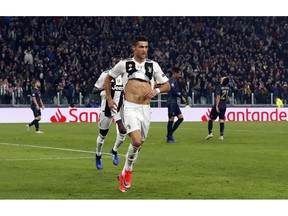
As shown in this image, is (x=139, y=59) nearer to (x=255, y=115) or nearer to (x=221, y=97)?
(x=221, y=97)

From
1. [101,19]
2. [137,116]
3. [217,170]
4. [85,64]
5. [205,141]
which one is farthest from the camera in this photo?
[101,19]

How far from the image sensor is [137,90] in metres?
13.7

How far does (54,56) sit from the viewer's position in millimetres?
51625

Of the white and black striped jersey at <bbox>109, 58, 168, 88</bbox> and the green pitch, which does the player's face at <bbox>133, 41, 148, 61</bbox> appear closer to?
the white and black striped jersey at <bbox>109, 58, 168, 88</bbox>

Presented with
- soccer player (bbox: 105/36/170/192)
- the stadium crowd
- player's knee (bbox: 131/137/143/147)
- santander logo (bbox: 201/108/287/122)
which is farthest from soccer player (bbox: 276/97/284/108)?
player's knee (bbox: 131/137/143/147)

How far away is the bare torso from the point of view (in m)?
13.7

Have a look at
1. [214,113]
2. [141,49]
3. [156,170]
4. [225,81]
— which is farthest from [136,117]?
[214,113]

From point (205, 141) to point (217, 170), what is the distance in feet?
34.6

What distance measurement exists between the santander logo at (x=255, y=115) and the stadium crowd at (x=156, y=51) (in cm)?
96

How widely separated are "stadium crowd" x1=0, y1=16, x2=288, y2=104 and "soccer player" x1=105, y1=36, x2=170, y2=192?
107 ft

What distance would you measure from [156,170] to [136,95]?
3889mm

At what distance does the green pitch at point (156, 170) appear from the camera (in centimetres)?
1323

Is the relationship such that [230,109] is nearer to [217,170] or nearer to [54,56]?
[54,56]

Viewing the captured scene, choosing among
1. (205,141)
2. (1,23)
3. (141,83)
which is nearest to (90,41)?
(1,23)
